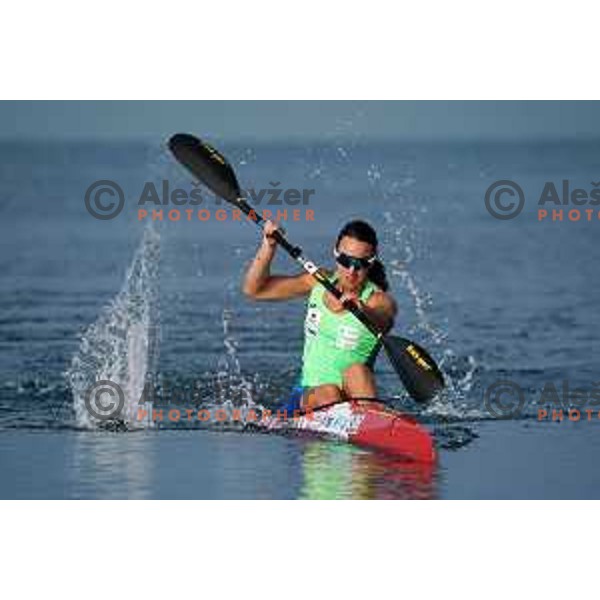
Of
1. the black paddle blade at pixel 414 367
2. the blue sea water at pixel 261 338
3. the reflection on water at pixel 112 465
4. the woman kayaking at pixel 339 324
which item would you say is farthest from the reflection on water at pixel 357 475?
the reflection on water at pixel 112 465

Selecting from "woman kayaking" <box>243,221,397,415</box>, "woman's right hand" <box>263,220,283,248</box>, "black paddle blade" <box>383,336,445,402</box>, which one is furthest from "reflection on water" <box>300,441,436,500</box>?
"woman's right hand" <box>263,220,283,248</box>

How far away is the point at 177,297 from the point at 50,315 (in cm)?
84

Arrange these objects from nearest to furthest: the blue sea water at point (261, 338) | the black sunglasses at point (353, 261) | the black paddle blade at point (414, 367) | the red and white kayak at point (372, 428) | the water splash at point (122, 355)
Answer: the blue sea water at point (261, 338), the red and white kayak at point (372, 428), the black sunglasses at point (353, 261), the black paddle blade at point (414, 367), the water splash at point (122, 355)

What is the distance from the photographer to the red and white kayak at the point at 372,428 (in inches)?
362

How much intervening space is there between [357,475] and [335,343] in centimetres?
76

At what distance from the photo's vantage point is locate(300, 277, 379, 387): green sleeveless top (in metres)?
9.50

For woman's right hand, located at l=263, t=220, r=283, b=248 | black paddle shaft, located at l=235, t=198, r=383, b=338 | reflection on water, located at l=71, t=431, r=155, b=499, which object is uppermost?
woman's right hand, located at l=263, t=220, r=283, b=248

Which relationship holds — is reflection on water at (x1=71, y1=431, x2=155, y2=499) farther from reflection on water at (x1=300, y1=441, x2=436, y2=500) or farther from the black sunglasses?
the black sunglasses

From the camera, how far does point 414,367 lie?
954 centimetres

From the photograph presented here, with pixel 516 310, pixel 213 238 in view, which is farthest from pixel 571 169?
pixel 516 310

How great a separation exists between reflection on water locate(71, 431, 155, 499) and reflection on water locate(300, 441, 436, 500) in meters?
0.59

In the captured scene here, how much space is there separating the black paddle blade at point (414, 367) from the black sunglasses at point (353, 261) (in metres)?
0.30

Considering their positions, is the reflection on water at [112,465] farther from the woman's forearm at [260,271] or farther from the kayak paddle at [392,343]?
the kayak paddle at [392,343]

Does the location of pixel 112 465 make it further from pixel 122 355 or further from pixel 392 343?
pixel 122 355
